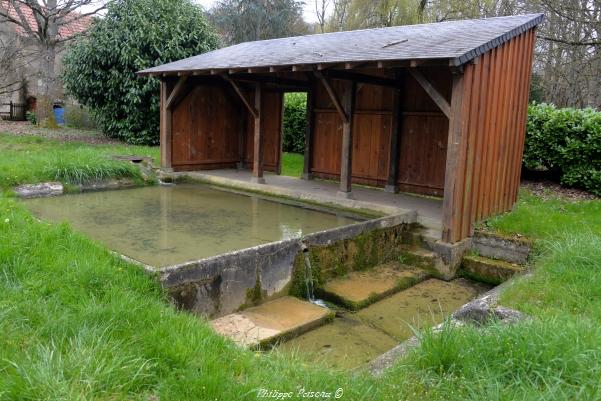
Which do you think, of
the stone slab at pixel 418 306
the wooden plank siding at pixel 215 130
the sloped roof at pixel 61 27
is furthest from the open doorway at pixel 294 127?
the sloped roof at pixel 61 27

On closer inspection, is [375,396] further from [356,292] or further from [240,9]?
[240,9]

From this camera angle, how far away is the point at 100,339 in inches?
110

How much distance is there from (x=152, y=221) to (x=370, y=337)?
9.94 feet

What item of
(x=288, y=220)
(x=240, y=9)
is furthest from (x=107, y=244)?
(x=240, y=9)

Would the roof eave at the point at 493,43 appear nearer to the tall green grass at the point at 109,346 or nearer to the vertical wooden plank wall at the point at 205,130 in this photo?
the tall green grass at the point at 109,346

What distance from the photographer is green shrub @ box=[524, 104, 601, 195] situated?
7.93m

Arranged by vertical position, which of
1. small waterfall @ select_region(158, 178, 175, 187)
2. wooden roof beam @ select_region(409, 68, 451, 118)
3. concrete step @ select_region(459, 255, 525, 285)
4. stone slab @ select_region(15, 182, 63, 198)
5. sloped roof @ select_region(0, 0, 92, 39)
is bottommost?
concrete step @ select_region(459, 255, 525, 285)

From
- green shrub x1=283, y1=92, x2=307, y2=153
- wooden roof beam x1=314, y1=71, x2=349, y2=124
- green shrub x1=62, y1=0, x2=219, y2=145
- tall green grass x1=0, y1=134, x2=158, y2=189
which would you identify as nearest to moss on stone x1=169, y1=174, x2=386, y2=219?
tall green grass x1=0, y1=134, x2=158, y2=189

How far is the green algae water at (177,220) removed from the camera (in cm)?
507

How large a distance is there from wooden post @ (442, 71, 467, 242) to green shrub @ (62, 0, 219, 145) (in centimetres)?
817

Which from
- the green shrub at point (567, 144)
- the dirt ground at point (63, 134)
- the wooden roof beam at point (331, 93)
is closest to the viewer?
the wooden roof beam at point (331, 93)

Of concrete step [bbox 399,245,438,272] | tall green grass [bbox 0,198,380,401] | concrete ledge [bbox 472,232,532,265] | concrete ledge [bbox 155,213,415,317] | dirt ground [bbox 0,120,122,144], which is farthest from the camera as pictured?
dirt ground [bbox 0,120,122,144]

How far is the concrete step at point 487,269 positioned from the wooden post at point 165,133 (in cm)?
580

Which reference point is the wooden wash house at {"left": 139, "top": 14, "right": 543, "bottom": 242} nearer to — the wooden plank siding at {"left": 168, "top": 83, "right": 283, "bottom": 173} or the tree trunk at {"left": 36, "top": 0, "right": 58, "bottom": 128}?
the wooden plank siding at {"left": 168, "top": 83, "right": 283, "bottom": 173}
